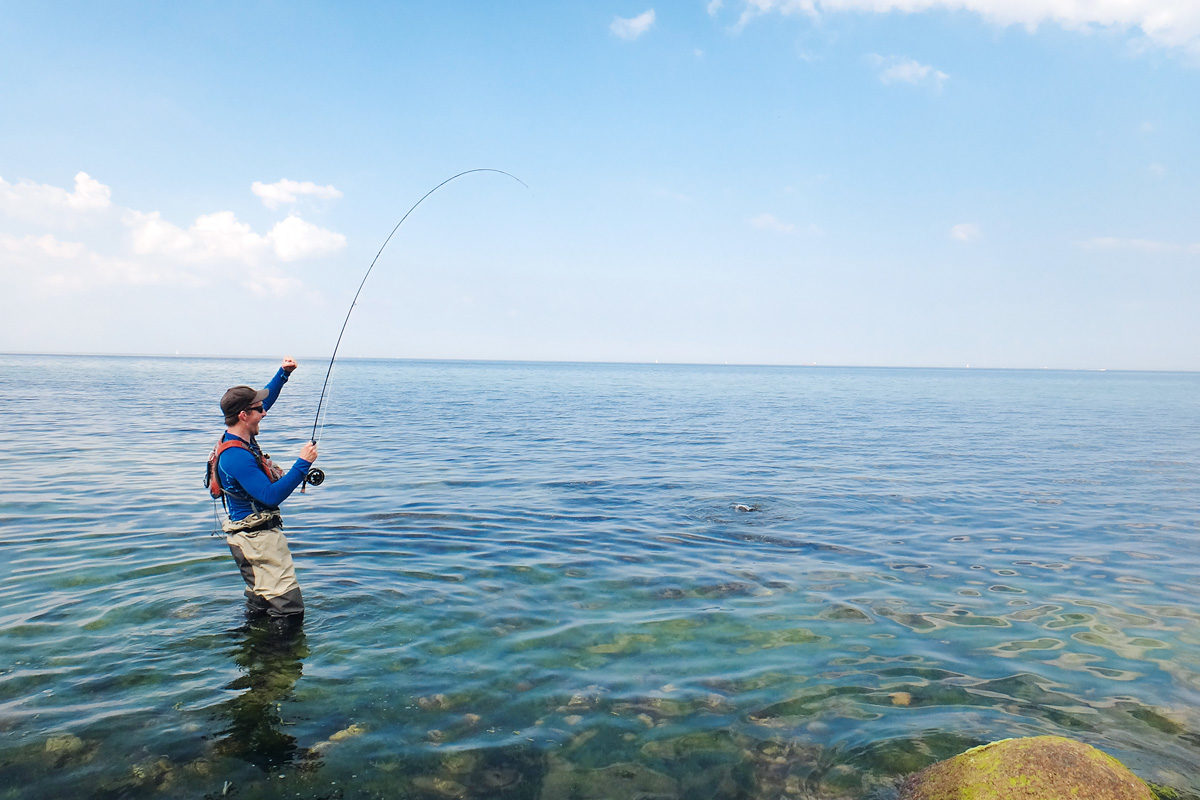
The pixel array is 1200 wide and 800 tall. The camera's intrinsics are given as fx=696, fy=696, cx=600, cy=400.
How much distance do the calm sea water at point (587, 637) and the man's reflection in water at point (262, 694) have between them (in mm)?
32

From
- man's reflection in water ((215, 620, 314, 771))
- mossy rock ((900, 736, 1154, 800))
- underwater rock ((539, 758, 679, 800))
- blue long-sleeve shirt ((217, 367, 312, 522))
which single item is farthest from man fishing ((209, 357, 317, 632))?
mossy rock ((900, 736, 1154, 800))

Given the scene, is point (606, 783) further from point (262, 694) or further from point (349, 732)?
point (262, 694)

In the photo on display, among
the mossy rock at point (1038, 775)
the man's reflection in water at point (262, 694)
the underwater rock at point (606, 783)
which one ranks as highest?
the mossy rock at point (1038, 775)

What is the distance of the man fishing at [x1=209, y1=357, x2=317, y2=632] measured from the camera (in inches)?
273

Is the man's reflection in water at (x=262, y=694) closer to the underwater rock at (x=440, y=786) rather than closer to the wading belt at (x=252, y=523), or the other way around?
the underwater rock at (x=440, y=786)

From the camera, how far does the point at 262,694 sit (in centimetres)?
649

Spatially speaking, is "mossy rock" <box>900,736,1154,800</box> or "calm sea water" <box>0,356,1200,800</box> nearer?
"mossy rock" <box>900,736,1154,800</box>

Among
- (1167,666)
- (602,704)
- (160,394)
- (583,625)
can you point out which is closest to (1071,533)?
(1167,666)

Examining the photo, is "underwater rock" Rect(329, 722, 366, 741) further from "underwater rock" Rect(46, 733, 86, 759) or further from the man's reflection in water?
"underwater rock" Rect(46, 733, 86, 759)

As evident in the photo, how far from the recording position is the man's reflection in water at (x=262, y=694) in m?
5.61

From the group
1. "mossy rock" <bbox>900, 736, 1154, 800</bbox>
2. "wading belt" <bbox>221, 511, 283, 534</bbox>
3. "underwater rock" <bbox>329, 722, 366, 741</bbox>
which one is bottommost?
"underwater rock" <bbox>329, 722, 366, 741</bbox>

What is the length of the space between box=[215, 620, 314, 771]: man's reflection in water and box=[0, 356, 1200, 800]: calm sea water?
3cm

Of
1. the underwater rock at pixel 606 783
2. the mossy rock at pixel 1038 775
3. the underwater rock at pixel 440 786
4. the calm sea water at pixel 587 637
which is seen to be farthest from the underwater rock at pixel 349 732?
the mossy rock at pixel 1038 775

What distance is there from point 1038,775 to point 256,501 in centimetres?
704
